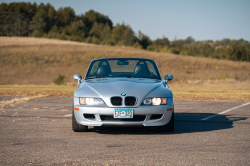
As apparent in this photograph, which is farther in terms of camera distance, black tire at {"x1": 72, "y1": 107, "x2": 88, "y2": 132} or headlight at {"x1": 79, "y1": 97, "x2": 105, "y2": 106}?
black tire at {"x1": 72, "y1": 107, "x2": 88, "y2": 132}

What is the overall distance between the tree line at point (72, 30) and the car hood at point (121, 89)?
9062 centimetres

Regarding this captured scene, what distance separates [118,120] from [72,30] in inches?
4362

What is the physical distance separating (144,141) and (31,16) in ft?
407

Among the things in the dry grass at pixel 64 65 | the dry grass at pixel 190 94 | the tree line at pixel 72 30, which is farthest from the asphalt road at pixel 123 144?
the tree line at pixel 72 30

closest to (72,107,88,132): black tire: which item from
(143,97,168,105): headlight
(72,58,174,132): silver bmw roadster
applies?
(72,58,174,132): silver bmw roadster

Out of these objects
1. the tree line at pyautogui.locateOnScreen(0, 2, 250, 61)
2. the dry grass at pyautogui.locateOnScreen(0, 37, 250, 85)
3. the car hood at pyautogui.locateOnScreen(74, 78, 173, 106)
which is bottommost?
the dry grass at pyautogui.locateOnScreen(0, 37, 250, 85)

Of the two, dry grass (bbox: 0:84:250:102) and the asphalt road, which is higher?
the asphalt road

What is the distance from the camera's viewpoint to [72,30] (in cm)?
11250

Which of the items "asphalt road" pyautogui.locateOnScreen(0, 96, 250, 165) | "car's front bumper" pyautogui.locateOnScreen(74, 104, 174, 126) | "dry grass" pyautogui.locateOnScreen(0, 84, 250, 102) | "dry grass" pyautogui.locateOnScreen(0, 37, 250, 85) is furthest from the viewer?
"dry grass" pyautogui.locateOnScreen(0, 37, 250, 85)

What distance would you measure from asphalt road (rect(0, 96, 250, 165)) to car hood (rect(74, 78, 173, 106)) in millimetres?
787

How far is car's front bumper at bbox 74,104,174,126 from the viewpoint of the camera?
5395 millimetres

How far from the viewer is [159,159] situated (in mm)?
4012

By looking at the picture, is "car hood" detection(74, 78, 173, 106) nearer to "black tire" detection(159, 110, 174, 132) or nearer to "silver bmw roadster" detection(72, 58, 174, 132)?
"silver bmw roadster" detection(72, 58, 174, 132)

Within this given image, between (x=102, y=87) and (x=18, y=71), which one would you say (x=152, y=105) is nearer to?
(x=102, y=87)
